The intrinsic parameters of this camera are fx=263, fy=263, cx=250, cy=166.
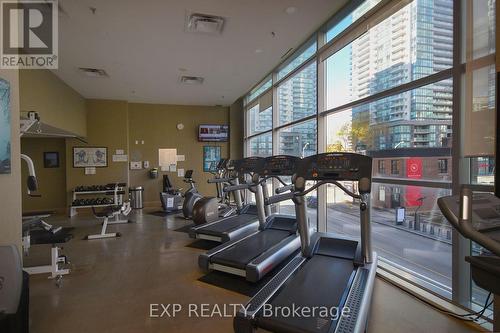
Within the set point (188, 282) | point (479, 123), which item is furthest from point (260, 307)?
point (479, 123)

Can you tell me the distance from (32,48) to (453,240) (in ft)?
20.5

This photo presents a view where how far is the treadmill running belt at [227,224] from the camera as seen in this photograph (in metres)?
4.44

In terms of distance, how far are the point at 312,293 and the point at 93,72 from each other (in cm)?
616

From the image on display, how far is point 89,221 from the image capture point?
6.66 meters

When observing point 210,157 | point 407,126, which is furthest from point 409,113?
point 210,157

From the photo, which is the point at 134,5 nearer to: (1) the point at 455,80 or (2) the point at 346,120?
(2) the point at 346,120

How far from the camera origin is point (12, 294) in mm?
1921

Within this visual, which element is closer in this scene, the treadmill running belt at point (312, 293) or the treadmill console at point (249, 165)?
the treadmill running belt at point (312, 293)

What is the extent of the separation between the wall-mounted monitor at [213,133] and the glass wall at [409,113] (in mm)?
5064

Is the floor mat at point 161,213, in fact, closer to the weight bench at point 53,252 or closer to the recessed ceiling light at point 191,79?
the recessed ceiling light at point 191,79

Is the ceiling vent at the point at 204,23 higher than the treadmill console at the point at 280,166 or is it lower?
higher
